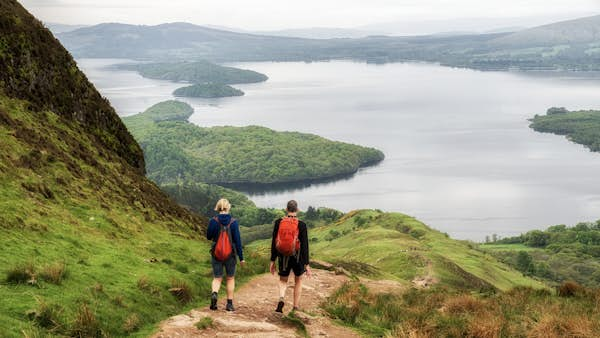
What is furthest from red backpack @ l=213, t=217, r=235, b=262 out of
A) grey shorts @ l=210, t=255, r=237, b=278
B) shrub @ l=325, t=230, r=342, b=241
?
shrub @ l=325, t=230, r=342, b=241

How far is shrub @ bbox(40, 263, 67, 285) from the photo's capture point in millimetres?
12992

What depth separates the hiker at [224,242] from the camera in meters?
14.3

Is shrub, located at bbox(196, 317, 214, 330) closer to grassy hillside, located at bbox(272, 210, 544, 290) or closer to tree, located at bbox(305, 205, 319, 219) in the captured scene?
grassy hillside, located at bbox(272, 210, 544, 290)

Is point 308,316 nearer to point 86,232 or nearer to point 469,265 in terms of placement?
point 86,232

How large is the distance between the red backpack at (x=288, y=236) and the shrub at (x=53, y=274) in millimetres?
5317

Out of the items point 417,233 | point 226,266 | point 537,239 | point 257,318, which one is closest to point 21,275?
point 226,266

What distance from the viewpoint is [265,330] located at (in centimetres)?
1335

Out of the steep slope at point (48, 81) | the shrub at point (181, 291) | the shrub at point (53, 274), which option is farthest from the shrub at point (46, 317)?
the steep slope at point (48, 81)

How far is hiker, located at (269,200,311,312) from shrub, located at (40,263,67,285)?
5141mm

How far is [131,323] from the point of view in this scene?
1228 centimetres

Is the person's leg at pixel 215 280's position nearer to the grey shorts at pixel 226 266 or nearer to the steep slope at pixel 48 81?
the grey shorts at pixel 226 266

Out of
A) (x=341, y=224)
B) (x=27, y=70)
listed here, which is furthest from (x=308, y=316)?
(x=341, y=224)

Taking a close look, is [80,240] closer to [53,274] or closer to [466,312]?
[53,274]

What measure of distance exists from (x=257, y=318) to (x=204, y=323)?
2.07m
